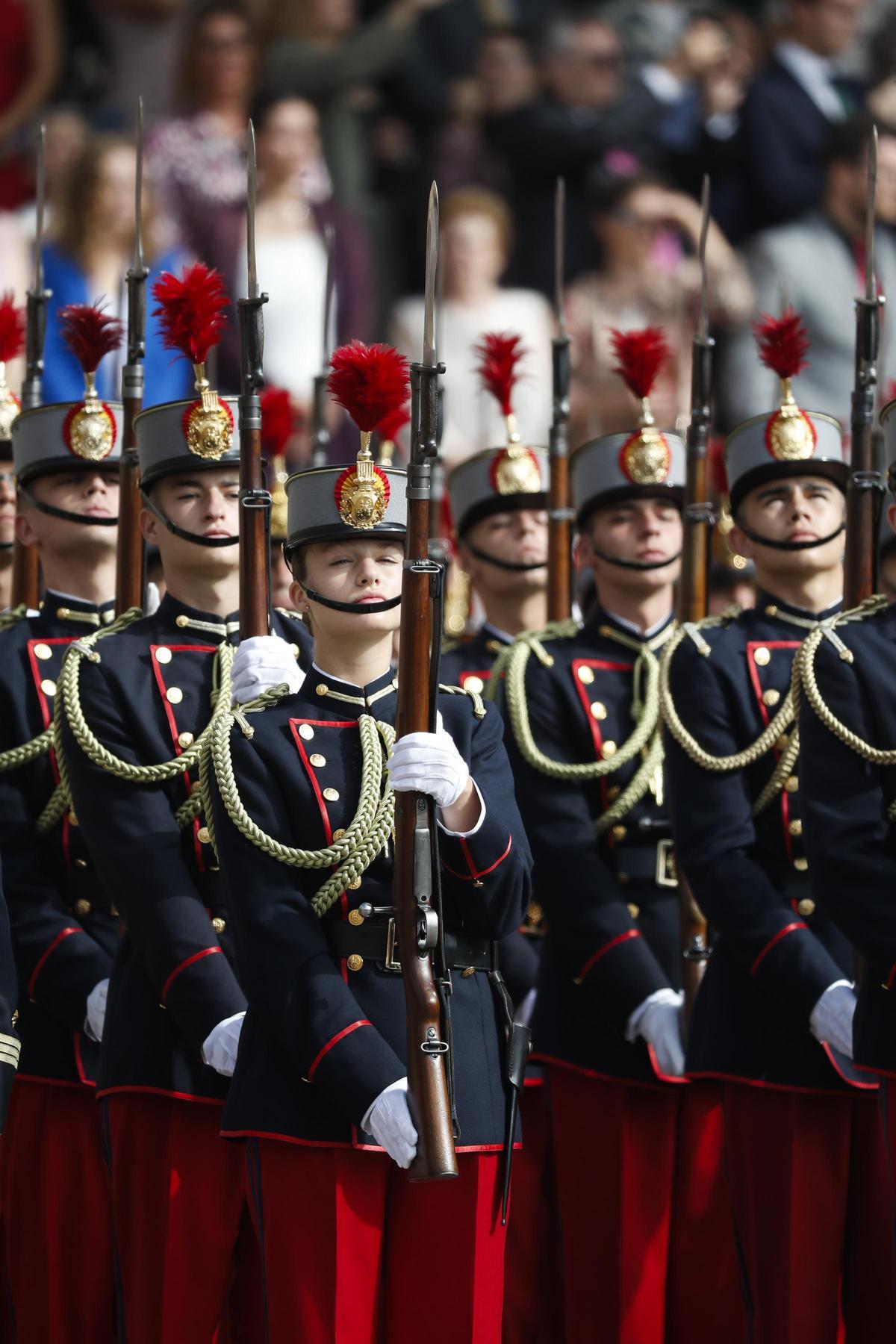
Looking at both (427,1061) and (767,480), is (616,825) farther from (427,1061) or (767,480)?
(427,1061)

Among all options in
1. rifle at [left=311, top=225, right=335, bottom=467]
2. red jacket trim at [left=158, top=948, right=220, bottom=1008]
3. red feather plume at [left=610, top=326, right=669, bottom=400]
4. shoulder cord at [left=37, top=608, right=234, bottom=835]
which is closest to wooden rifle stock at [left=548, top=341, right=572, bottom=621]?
red feather plume at [left=610, top=326, right=669, bottom=400]

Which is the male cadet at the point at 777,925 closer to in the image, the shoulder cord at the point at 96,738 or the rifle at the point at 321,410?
the shoulder cord at the point at 96,738

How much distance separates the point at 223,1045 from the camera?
193 inches

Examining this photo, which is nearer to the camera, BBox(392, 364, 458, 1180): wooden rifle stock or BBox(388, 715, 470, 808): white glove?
BBox(392, 364, 458, 1180): wooden rifle stock

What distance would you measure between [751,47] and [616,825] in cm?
834

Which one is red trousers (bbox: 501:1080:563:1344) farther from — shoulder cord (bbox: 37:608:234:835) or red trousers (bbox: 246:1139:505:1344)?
red trousers (bbox: 246:1139:505:1344)

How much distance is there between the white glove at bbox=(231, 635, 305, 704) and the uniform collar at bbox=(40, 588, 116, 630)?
0.92 metres

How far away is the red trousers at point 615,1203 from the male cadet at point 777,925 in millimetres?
517

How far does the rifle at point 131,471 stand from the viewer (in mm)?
6043

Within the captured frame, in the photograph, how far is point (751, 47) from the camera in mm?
13312

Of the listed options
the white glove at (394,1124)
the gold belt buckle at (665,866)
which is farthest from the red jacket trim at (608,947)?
the white glove at (394,1124)

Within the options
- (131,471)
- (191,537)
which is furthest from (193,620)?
(131,471)

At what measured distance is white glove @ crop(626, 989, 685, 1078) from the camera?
586 cm

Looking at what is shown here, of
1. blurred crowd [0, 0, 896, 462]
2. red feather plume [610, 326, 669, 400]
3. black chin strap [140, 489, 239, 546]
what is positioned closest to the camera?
black chin strap [140, 489, 239, 546]
